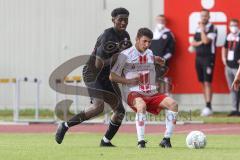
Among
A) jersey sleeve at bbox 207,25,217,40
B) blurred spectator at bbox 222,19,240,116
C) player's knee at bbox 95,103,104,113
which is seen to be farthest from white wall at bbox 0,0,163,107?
player's knee at bbox 95,103,104,113

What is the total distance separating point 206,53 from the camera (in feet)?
82.2

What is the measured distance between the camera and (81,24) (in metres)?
26.4

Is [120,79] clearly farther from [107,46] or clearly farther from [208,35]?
[208,35]

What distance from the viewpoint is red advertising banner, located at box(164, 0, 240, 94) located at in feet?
83.8

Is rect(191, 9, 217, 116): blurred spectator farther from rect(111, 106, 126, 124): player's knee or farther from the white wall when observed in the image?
rect(111, 106, 126, 124): player's knee

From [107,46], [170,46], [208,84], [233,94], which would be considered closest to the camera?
[107,46]

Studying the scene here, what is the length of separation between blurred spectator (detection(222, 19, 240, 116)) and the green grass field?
750 centimetres

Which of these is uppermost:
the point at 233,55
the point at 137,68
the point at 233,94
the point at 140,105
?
the point at 137,68

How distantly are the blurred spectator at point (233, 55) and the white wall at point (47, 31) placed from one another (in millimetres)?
2436

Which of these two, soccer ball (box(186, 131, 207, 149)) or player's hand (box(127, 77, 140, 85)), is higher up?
player's hand (box(127, 77, 140, 85))

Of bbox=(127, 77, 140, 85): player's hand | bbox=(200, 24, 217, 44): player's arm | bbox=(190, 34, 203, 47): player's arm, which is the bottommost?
bbox=(190, 34, 203, 47): player's arm

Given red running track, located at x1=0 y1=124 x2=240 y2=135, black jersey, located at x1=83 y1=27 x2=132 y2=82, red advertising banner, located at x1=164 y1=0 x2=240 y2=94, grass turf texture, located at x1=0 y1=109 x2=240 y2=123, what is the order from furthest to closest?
red advertising banner, located at x1=164 y1=0 x2=240 y2=94 → grass turf texture, located at x1=0 y1=109 x2=240 y2=123 → red running track, located at x1=0 y1=124 x2=240 y2=135 → black jersey, located at x1=83 y1=27 x2=132 y2=82

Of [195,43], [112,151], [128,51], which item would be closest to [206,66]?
[195,43]

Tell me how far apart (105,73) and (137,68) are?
27.0 inches
